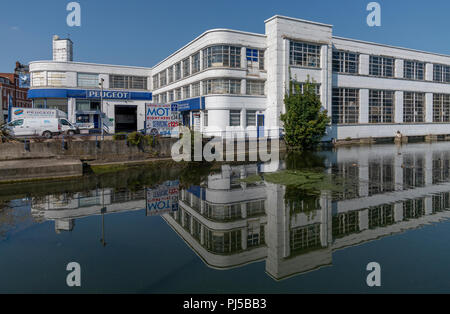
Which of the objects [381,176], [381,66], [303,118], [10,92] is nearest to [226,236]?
[381,176]

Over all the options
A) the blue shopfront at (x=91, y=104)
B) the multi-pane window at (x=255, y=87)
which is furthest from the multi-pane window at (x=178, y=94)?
the multi-pane window at (x=255, y=87)

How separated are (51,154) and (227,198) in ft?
44.7

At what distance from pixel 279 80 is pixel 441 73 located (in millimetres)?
31027

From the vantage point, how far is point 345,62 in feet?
123

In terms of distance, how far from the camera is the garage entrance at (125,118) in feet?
151

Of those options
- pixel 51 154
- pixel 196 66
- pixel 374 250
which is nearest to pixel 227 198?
pixel 374 250

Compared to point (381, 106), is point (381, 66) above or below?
above

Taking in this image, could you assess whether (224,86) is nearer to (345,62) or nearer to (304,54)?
(304,54)

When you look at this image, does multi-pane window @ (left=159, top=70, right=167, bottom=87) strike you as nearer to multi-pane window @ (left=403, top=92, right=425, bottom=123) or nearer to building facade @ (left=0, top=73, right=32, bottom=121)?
multi-pane window @ (left=403, top=92, right=425, bottom=123)

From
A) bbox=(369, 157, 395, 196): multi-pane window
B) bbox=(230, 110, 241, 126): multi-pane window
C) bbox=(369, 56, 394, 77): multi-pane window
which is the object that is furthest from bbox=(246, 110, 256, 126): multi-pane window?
bbox=(369, 56, 394, 77): multi-pane window

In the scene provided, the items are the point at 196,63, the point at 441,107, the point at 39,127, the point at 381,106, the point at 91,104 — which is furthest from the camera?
the point at 441,107

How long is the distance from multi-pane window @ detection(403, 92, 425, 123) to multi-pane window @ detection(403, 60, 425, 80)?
2.43m

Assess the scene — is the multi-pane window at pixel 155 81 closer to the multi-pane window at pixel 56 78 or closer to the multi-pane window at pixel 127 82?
the multi-pane window at pixel 127 82

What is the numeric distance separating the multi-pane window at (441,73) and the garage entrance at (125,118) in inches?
1791
